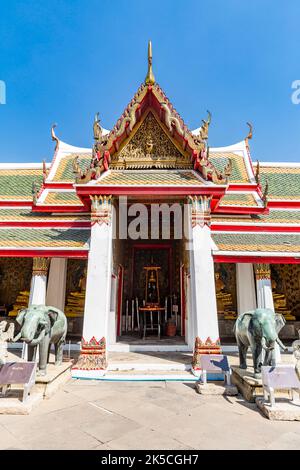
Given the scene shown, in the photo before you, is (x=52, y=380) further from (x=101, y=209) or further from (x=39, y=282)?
(x=101, y=209)

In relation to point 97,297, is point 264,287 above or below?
above

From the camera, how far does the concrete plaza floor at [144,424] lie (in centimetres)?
294

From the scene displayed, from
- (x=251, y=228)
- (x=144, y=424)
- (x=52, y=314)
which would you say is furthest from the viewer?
(x=251, y=228)

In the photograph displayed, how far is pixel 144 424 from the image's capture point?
3447 mm

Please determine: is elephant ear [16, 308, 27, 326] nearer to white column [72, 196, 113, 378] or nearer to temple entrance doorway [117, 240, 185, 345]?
white column [72, 196, 113, 378]

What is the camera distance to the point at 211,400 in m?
4.39

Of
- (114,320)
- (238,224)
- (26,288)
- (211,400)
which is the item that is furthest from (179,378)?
(26,288)

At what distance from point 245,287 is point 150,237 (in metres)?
3.69

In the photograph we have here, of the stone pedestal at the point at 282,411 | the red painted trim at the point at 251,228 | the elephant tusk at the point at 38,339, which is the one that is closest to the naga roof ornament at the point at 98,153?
the red painted trim at the point at 251,228

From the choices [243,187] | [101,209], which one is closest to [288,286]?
[243,187]

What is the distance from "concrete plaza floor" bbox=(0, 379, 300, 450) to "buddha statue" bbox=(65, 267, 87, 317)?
4587mm

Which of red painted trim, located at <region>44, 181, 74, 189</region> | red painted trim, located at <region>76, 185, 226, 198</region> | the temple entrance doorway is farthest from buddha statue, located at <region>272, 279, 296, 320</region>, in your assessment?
red painted trim, located at <region>44, 181, 74, 189</region>

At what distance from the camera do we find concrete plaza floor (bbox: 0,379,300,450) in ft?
9.66

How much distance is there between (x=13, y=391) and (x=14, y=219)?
595 centimetres
